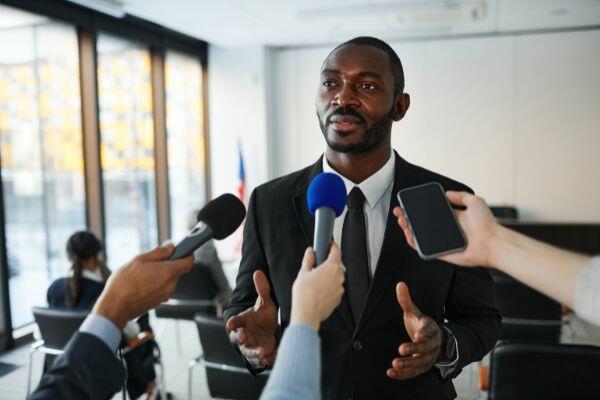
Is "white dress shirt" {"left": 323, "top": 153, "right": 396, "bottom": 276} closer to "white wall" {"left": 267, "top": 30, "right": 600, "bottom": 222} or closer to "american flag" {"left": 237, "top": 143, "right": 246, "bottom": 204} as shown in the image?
"american flag" {"left": 237, "top": 143, "right": 246, "bottom": 204}

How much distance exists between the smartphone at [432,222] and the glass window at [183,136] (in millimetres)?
6079

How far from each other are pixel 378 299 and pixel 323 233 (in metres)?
0.45

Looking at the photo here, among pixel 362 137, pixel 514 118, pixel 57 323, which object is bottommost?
pixel 57 323

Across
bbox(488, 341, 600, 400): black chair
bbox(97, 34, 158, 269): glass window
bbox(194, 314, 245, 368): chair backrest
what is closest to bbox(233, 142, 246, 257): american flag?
bbox(97, 34, 158, 269): glass window

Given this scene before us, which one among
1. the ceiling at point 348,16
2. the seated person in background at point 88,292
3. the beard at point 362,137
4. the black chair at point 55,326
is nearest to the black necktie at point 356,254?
the beard at point 362,137

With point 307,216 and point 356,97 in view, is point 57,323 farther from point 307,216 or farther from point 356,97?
point 356,97

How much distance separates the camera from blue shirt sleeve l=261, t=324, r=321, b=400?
759 millimetres

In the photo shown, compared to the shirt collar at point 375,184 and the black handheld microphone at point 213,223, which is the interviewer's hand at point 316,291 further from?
the shirt collar at point 375,184

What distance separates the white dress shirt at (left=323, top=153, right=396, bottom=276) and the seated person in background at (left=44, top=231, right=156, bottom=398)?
77.1 inches

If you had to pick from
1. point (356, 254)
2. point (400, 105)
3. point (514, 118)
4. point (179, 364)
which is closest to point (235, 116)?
point (514, 118)

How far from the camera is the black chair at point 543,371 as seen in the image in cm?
194

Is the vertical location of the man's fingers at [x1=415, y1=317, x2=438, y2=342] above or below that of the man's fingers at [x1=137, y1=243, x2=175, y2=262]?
below

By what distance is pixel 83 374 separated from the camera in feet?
3.04

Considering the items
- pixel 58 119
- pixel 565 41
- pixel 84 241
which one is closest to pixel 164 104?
pixel 58 119
